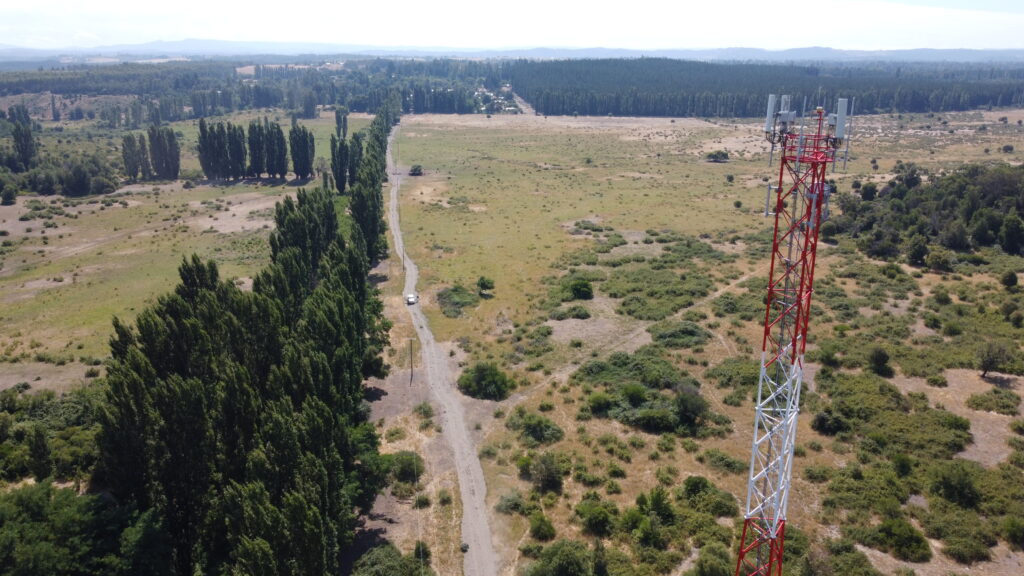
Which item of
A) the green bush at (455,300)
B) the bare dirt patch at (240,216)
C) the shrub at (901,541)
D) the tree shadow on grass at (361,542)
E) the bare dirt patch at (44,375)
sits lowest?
the tree shadow on grass at (361,542)

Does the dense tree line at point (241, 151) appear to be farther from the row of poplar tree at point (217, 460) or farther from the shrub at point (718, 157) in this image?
the row of poplar tree at point (217, 460)

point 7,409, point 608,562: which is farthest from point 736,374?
point 7,409

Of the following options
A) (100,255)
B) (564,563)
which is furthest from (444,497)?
(100,255)

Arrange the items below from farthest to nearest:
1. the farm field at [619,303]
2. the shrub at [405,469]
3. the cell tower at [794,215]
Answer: the shrub at [405,469] → the farm field at [619,303] → the cell tower at [794,215]

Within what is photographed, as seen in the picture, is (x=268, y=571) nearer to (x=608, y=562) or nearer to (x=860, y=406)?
(x=608, y=562)

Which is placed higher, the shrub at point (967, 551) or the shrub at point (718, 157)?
the shrub at point (718, 157)

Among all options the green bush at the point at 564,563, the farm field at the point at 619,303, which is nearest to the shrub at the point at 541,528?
the farm field at the point at 619,303

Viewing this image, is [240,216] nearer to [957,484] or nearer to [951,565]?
[957,484]
